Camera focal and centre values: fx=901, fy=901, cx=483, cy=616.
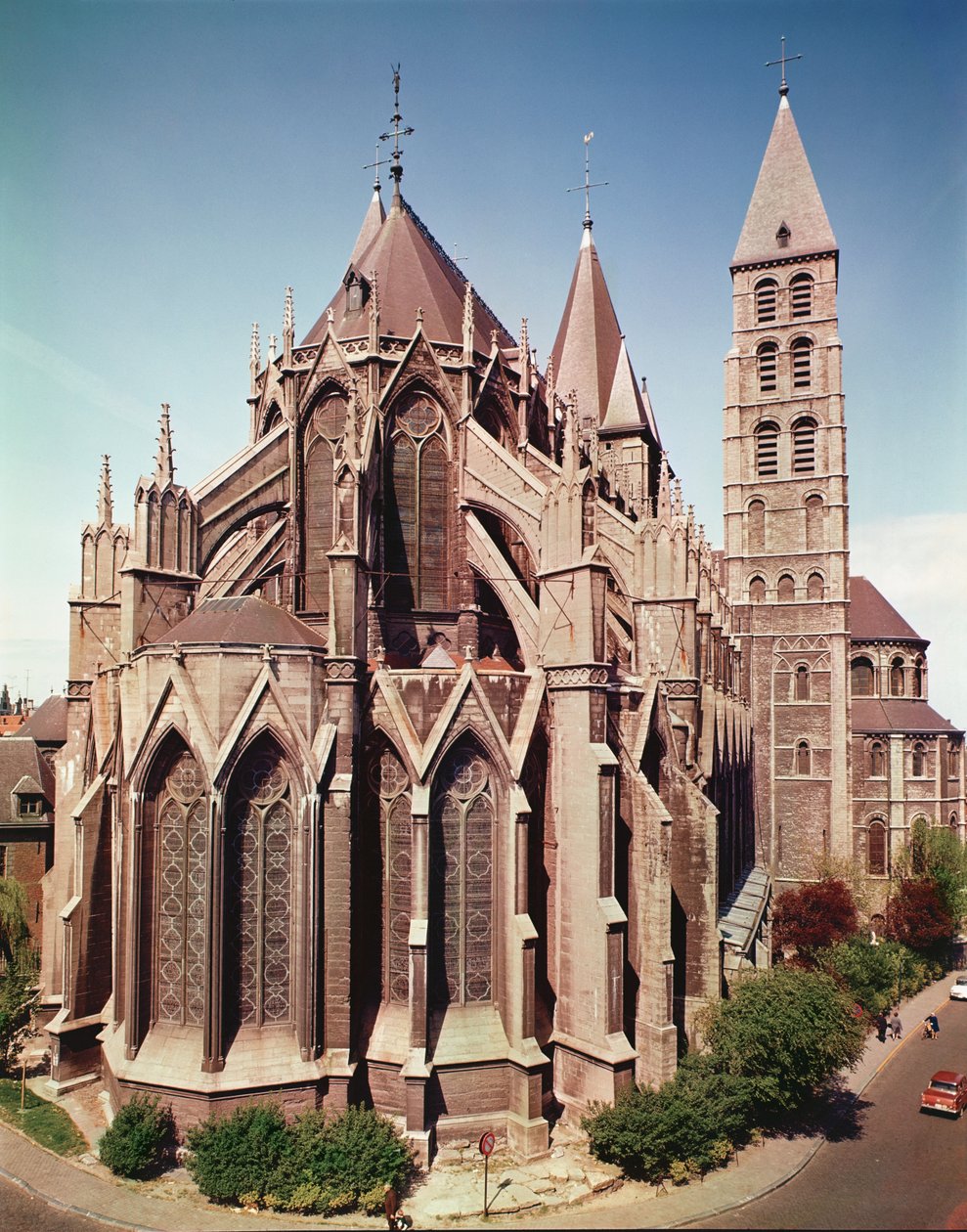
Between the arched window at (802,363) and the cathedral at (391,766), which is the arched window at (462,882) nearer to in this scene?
the cathedral at (391,766)

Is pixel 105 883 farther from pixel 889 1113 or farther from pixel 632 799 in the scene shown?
pixel 889 1113

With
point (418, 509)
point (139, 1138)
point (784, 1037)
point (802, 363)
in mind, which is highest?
point (802, 363)

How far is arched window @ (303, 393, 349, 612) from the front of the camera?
26188 mm

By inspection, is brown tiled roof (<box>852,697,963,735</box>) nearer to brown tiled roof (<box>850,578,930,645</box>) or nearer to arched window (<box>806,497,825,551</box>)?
brown tiled roof (<box>850,578,930,645</box>)

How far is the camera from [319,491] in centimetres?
2647

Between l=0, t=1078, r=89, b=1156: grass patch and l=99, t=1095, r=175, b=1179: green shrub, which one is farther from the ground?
l=99, t=1095, r=175, b=1179: green shrub

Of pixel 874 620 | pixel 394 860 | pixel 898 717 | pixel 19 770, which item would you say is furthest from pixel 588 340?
pixel 394 860

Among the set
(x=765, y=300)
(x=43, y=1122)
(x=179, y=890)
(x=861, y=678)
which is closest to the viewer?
(x=179, y=890)

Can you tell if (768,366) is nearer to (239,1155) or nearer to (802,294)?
(802,294)

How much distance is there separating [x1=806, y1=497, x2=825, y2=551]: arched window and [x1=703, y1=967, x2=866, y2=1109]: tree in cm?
3285

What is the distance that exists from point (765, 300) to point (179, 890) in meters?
47.3

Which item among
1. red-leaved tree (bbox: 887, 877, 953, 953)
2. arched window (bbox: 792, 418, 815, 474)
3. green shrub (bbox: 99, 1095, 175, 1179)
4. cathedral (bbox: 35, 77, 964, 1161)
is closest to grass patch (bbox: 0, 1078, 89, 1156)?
cathedral (bbox: 35, 77, 964, 1161)

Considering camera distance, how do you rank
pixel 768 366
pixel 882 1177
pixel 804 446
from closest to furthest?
pixel 882 1177 → pixel 804 446 → pixel 768 366

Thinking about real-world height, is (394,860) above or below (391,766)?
below
